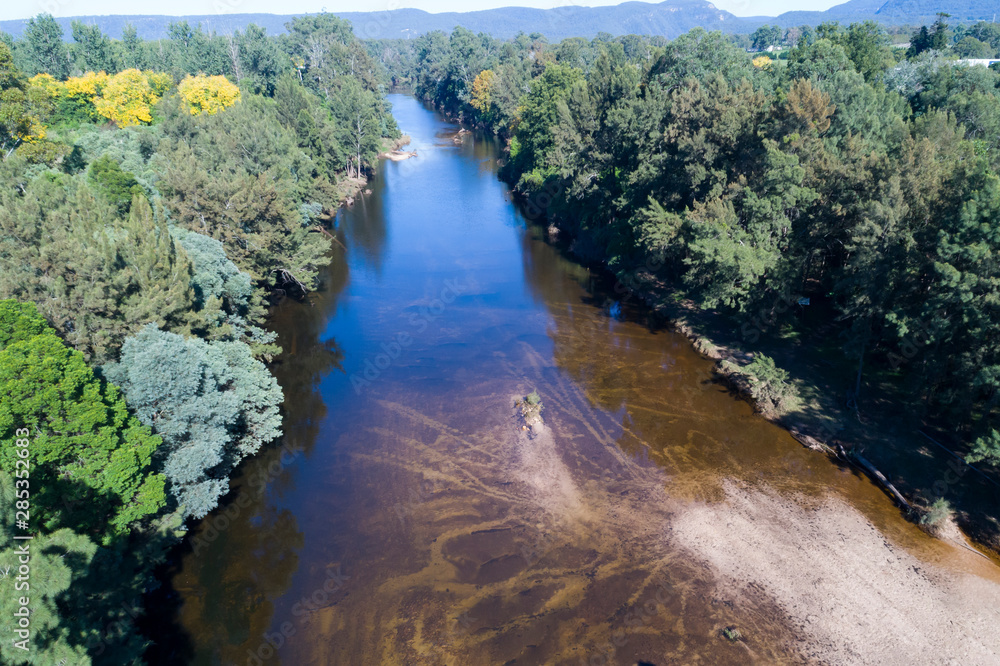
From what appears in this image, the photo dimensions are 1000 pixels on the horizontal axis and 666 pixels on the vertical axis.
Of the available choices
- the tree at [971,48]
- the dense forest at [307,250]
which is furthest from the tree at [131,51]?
the tree at [971,48]

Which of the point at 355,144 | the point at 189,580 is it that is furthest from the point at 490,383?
the point at 355,144

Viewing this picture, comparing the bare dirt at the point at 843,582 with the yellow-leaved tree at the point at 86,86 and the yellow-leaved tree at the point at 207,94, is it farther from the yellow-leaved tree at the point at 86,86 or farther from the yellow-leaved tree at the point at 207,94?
the yellow-leaved tree at the point at 86,86

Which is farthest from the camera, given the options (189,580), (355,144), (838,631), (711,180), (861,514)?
(355,144)

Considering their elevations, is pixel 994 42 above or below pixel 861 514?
above

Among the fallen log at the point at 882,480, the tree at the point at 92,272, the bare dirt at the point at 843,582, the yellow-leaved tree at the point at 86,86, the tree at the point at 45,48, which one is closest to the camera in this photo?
the bare dirt at the point at 843,582

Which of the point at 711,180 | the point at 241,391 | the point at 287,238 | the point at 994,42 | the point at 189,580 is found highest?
the point at 994,42

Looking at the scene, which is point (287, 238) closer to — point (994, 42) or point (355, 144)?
point (355, 144)

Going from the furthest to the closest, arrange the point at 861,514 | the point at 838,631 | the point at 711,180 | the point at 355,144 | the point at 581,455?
the point at 355,144 < the point at 711,180 < the point at 581,455 < the point at 861,514 < the point at 838,631

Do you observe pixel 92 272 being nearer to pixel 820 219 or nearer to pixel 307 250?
pixel 307 250
